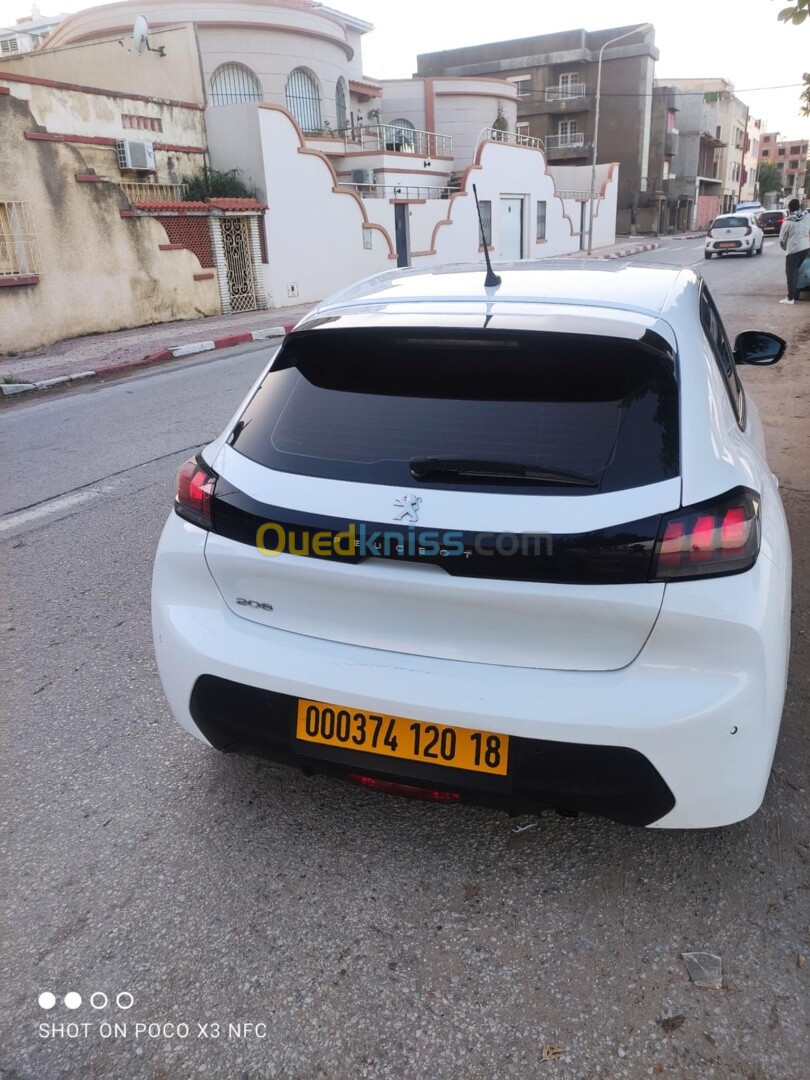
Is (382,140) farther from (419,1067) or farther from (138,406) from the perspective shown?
(419,1067)

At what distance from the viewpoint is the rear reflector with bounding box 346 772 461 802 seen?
222 centimetres

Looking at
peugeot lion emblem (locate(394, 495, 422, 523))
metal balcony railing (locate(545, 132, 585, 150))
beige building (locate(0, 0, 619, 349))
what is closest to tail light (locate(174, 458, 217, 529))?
peugeot lion emblem (locate(394, 495, 422, 523))

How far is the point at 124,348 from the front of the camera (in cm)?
1425

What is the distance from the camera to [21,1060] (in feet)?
6.31

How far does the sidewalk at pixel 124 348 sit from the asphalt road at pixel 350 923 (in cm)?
899

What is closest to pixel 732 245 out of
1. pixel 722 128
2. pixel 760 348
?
pixel 760 348

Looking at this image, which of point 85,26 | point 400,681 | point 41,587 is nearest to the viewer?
point 400,681

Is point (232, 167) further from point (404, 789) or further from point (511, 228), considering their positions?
point (404, 789)

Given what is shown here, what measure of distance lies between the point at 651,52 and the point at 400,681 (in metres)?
67.6

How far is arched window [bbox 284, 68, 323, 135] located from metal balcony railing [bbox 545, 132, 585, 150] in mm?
32550

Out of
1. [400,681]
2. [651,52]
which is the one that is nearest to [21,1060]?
[400,681]

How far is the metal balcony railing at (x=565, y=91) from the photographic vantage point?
57.8m

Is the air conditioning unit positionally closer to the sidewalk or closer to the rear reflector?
the sidewalk

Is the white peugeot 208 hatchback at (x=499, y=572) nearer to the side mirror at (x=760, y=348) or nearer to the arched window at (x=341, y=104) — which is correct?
the side mirror at (x=760, y=348)
